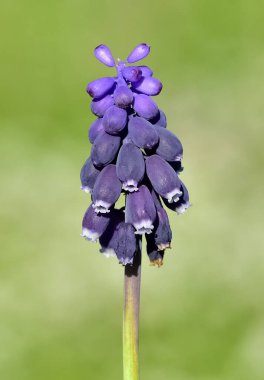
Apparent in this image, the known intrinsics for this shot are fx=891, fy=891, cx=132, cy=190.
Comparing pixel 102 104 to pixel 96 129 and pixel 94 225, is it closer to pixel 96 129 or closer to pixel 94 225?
pixel 96 129

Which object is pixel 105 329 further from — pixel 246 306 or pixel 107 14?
pixel 107 14

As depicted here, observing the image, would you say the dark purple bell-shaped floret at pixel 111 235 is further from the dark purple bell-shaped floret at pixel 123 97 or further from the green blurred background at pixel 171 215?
the green blurred background at pixel 171 215

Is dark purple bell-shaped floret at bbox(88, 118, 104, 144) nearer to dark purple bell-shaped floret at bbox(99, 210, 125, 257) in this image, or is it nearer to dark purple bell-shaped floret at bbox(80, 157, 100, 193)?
dark purple bell-shaped floret at bbox(80, 157, 100, 193)

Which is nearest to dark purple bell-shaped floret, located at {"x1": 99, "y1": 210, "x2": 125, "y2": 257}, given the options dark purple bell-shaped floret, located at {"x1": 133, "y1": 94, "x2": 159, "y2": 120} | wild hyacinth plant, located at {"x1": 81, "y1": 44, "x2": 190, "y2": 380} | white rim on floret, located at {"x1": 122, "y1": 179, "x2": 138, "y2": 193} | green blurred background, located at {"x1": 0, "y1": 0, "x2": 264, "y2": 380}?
wild hyacinth plant, located at {"x1": 81, "y1": 44, "x2": 190, "y2": 380}

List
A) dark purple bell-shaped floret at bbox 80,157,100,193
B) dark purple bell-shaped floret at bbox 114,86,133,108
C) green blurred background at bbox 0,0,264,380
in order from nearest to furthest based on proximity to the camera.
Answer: dark purple bell-shaped floret at bbox 114,86,133,108
dark purple bell-shaped floret at bbox 80,157,100,193
green blurred background at bbox 0,0,264,380

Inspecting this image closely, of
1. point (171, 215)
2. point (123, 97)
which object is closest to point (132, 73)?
point (123, 97)

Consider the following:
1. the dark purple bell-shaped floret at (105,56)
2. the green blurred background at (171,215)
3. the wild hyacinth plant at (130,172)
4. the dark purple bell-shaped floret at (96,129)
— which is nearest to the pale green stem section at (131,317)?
the wild hyacinth plant at (130,172)
